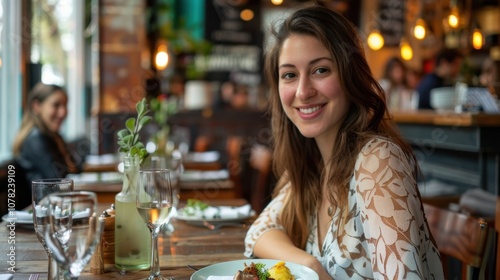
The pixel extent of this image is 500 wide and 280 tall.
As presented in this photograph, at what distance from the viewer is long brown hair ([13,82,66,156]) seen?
12.5ft

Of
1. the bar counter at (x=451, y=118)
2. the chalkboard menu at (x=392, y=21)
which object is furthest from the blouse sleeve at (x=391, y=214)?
the chalkboard menu at (x=392, y=21)

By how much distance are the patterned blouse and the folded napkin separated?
59cm

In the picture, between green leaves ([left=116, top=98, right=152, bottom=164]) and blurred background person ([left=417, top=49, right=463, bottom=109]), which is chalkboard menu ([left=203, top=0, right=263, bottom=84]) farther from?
green leaves ([left=116, top=98, right=152, bottom=164])

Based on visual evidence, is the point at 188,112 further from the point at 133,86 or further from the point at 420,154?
the point at 420,154

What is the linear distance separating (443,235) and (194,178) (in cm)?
177

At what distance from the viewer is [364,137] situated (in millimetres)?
1545

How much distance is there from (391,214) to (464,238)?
0.53 metres

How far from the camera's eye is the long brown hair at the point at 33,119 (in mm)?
3814

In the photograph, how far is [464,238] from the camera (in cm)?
172

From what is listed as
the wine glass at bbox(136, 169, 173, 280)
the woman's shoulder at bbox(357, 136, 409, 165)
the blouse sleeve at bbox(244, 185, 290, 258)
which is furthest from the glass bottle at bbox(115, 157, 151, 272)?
the woman's shoulder at bbox(357, 136, 409, 165)

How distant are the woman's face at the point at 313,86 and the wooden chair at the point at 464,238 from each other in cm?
47

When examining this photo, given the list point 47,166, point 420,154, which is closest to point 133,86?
point 47,166

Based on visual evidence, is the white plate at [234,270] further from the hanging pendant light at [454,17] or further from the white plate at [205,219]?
the hanging pendant light at [454,17]

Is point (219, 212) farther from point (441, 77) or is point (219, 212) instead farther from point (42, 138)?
point (441, 77)
